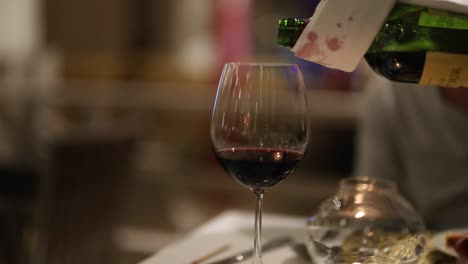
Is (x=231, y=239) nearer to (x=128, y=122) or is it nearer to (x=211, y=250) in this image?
(x=211, y=250)

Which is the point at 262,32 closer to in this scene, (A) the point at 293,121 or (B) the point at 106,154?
(B) the point at 106,154

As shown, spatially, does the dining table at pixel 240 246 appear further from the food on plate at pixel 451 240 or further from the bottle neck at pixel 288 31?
the bottle neck at pixel 288 31

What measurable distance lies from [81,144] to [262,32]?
264 cm

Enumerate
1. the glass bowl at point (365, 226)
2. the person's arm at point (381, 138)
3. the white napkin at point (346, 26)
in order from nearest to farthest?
the white napkin at point (346, 26)
the glass bowl at point (365, 226)
the person's arm at point (381, 138)

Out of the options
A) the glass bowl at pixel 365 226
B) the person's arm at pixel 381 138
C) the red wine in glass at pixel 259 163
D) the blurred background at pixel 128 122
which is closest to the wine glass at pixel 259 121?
the red wine in glass at pixel 259 163

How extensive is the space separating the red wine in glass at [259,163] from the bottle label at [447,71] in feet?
0.54

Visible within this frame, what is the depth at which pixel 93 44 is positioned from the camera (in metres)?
4.57

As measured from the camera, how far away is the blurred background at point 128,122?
1.96m

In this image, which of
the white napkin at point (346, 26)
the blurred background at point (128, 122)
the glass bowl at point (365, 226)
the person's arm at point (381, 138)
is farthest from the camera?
the blurred background at point (128, 122)

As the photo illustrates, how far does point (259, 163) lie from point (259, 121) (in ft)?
0.15

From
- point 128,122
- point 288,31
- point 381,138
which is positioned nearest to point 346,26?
point 288,31

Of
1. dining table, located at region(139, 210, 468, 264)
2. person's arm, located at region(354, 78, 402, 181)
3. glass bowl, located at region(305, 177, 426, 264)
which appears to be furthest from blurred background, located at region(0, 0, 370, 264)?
glass bowl, located at region(305, 177, 426, 264)

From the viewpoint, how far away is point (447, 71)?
0.65 m

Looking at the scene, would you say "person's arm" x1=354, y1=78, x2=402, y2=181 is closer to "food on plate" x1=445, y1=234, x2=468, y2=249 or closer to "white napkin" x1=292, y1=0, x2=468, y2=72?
"food on plate" x1=445, y1=234, x2=468, y2=249
